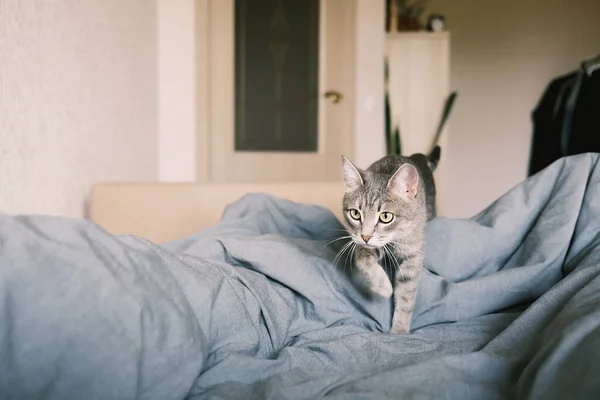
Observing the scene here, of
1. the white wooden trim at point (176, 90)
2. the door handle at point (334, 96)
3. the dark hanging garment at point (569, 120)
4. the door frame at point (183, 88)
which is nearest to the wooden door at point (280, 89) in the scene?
the door handle at point (334, 96)

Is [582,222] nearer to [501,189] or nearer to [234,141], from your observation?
[234,141]

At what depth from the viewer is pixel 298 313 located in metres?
1.05

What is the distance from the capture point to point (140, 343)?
0.69 metres

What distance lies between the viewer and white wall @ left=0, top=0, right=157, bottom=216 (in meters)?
1.11

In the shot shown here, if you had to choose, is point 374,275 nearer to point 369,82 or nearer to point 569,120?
point 369,82

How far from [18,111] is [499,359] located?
1117 mm

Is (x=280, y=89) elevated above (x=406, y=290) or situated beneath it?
elevated above

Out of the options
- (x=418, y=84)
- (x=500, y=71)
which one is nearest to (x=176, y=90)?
(x=418, y=84)

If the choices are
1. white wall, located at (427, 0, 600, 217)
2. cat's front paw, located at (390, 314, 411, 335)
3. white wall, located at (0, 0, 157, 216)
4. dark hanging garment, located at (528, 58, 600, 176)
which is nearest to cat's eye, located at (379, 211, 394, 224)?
cat's front paw, located at (390, 314, 411, 335)

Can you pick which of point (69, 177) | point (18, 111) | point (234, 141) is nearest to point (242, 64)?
point (234, 141)

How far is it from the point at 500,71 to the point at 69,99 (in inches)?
117

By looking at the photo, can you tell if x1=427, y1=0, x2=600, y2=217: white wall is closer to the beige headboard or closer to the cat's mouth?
the beige headboard

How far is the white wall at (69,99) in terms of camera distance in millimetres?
1109

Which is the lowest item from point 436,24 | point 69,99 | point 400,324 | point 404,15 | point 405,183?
point 400,324
